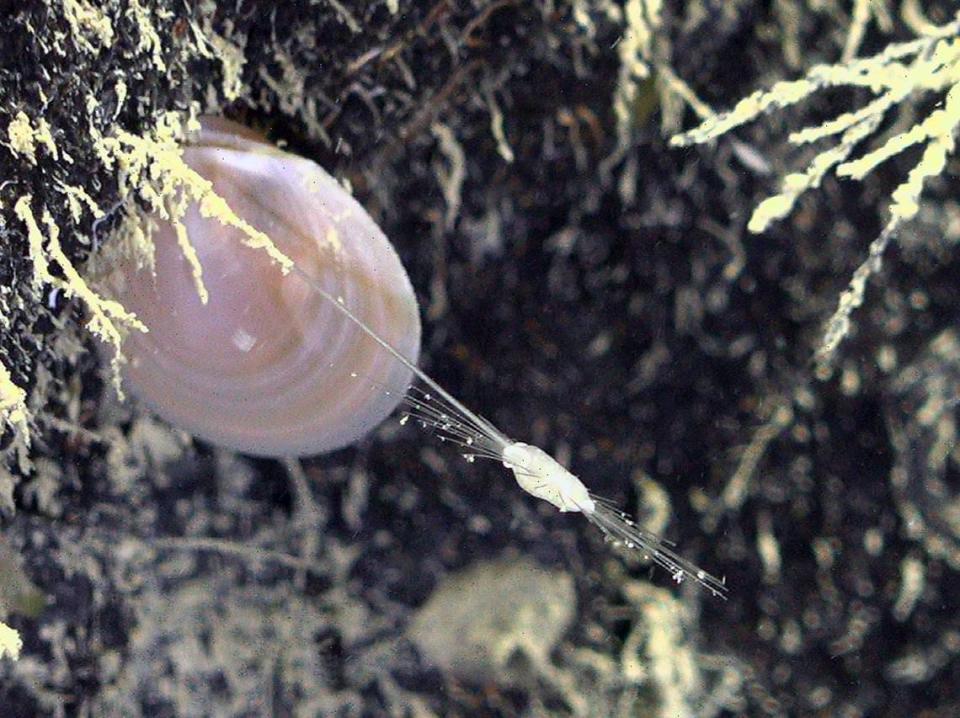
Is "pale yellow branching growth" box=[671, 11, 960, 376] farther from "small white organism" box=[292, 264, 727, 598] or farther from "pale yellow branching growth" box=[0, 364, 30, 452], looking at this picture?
"pale yellow branching growth" box=[0, 364, 30, 452]

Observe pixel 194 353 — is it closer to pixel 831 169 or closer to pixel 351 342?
pixel 351 342

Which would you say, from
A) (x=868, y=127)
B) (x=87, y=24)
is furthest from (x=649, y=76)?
(x=87, y=24)

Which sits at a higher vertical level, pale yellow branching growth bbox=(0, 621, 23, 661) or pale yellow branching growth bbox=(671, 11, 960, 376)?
pale yellow branching growth bbox=(671, 11, 960, 376)

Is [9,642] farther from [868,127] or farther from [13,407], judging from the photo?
[868,127]

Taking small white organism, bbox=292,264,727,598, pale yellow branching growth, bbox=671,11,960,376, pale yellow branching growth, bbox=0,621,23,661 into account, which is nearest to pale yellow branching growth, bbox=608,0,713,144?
pale yellow branching growth, bbox=671,11,960,376

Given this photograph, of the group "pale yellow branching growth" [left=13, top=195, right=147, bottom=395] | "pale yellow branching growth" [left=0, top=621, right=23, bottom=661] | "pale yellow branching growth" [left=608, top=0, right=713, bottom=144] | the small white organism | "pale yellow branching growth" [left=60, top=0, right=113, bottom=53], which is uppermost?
"pale yellow branching growth" [left=608, top=0, right=713, bottom=144]
